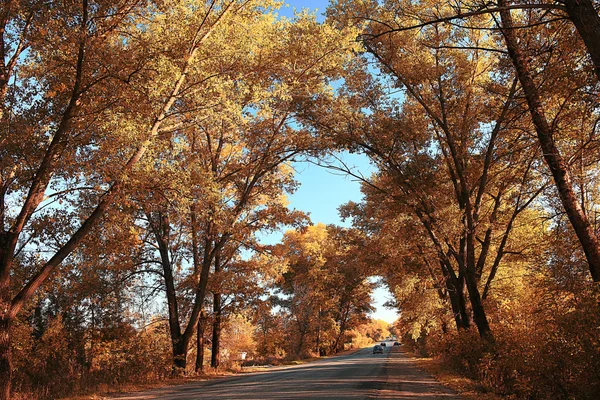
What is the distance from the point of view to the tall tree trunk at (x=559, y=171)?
23.5ft

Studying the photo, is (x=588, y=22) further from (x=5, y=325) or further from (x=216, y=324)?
(x=216, y=324)

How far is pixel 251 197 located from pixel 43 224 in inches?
396

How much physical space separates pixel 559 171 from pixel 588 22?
324cm

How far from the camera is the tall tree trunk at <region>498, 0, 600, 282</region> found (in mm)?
7160

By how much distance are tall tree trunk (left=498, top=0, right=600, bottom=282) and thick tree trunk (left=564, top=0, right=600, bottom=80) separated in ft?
4.97

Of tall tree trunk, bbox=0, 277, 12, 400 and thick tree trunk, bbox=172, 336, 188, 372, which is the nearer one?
tall tree trunk, bbox=0, 277, 12, 400

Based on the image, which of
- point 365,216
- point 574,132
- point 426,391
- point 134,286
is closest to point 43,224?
point 134,286

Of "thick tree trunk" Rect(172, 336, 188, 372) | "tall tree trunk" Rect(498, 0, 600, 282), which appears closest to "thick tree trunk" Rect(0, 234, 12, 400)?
"thick tree trunk" Rect(172, 336, 188, 372)

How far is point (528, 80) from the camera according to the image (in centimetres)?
809

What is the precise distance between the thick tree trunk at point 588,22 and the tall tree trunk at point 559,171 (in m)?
1.51

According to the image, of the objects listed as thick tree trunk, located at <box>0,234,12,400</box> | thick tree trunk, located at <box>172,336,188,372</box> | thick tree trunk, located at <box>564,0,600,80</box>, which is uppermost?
thick tree trunk, located at <box>564,0,600,80</box>

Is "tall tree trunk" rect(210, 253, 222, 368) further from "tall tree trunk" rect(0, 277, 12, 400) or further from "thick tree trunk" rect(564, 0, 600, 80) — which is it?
"thick tree trunk" rect(564, 0, 600, 80)

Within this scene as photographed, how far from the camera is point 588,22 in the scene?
205 inches

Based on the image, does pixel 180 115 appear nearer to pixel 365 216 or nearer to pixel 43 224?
pixel 43 224
